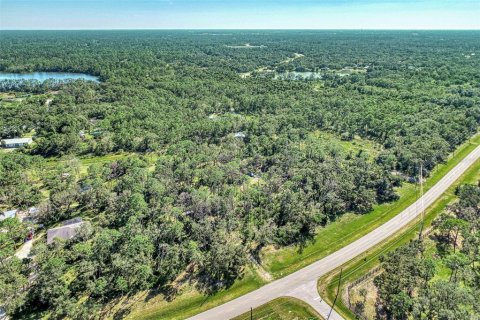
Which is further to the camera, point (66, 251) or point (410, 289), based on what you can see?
point (66, 251)

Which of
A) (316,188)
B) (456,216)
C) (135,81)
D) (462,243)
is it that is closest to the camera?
(462,243)

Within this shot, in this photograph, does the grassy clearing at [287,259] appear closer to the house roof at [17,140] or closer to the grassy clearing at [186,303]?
the grassy clearing at [186,303]

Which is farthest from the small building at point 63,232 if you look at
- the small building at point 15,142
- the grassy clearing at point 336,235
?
the small building at point 15,142

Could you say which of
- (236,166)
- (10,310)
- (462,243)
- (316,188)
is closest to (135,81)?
(236,166)

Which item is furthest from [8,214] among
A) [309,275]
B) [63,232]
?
[309,275]

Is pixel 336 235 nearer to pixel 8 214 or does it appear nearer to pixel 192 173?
pixel 192 173

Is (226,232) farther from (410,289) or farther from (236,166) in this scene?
(410,289)
